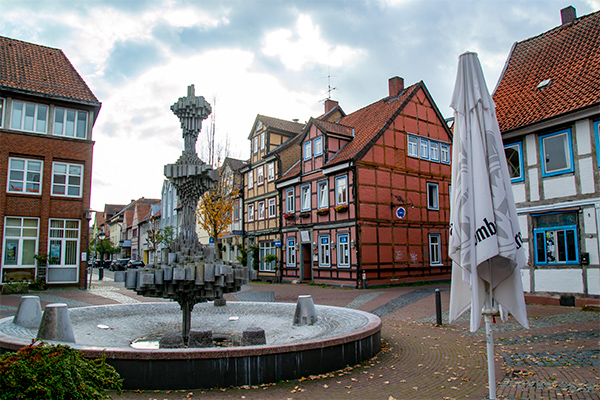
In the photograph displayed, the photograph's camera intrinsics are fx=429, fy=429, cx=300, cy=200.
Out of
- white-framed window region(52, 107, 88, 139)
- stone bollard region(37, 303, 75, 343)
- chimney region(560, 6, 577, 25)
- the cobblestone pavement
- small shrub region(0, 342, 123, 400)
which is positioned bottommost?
the cobblestone pavement

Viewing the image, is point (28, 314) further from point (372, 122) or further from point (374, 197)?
point (372, 122)

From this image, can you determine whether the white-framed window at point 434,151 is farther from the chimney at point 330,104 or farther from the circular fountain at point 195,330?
the circular fountain at point 195,330

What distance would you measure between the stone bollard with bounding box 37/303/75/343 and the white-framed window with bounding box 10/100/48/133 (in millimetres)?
18469

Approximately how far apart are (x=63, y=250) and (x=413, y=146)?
66.8 feet

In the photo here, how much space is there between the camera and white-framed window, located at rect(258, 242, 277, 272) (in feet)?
98.6

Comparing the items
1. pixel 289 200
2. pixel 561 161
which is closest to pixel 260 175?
pixel 289 200

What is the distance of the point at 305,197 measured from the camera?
26.9 metres

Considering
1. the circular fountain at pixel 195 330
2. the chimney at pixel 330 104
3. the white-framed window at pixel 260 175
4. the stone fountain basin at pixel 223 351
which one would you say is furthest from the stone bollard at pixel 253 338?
the chimney at pixel 330 104

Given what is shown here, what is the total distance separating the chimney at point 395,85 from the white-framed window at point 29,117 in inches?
778

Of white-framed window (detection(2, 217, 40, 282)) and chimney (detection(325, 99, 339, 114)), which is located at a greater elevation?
chimney (detection(325, 99, 339, 114))

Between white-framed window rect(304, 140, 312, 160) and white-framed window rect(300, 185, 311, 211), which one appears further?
white-framed window rect(300, 185, 311, 211)

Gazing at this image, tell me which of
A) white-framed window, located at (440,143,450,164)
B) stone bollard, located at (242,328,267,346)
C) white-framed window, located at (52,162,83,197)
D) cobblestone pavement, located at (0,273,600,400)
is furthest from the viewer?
white-framed window, located at (440,143,450,164)

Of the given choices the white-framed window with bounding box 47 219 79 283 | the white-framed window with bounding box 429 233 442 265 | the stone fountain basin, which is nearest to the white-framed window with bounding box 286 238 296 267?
the white-framed window with bounding box 429 233 442 265

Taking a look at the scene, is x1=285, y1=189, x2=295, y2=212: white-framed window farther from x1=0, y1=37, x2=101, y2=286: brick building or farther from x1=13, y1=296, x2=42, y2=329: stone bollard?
x1=13, y1=296, x2=42, y2=329: stone bollard
